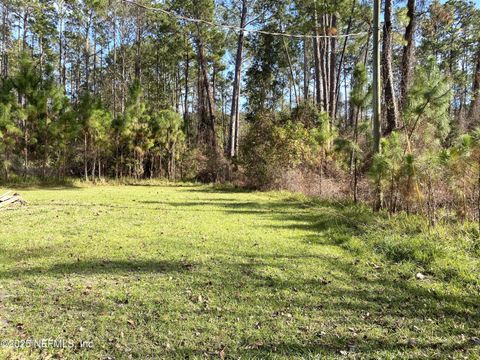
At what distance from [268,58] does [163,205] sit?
19087 mm

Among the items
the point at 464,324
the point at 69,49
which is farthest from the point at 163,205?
the point at 69,49

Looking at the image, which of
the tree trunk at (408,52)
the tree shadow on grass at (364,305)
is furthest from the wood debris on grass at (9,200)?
the tree trunk at (408,52)

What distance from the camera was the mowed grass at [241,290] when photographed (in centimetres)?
270

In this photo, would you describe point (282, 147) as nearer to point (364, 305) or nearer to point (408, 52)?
point (408, 52)

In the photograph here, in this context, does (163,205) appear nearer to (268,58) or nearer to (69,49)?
(268,58)

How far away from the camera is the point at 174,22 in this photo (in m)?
22.5

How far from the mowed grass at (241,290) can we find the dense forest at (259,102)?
1773mm

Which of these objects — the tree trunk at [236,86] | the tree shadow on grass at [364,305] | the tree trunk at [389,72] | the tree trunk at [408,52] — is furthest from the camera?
the tree trunk at [236,86]

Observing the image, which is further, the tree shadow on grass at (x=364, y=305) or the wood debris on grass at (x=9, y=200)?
the wood debris on grass at (x=9, y=200)

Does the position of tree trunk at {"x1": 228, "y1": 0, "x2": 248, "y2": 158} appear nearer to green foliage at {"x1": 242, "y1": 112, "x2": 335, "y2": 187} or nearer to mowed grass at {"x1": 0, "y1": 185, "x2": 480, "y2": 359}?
green foliage at {"x1": 242, "y1": 112, "x2": 335, "y2": 187}

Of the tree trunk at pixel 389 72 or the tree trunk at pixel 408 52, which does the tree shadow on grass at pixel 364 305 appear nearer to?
the tree trunk at pixel 389 72

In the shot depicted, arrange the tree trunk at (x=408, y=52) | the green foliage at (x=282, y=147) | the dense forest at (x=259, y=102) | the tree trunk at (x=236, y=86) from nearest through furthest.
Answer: the dense forest at (x=259, y=102)
the tree trunk at (x=408, y=52)
the green foliage at (x=282, y=147)
the tree trunk at (x=236, y=86)

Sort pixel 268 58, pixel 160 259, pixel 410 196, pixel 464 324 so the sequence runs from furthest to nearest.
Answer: pixel 268 58 < pixel 410 196 < pixel 160 259 < pixel 464 324

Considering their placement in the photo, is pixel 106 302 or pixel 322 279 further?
pixel 322 279
